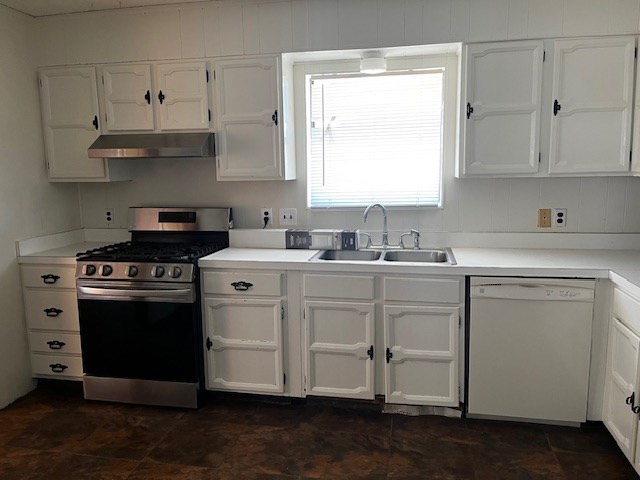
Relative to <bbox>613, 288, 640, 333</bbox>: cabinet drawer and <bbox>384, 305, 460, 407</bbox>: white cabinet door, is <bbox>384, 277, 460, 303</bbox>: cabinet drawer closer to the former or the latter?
<bbox>384, 305, 460, 407</bbox>: white cabinet door

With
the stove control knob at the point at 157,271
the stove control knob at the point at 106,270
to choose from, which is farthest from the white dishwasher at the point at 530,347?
the stove control knob at the point at 106,270

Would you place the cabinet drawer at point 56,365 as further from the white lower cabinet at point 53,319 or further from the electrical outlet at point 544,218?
the electrical outlet at point 544,218

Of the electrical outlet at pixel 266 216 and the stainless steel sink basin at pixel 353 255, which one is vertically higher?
the electrical outlet at pixel 266 216

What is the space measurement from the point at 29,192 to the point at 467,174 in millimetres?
2825

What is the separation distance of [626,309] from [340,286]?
1.41m

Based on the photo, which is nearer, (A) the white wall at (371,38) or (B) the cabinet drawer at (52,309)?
(A) the white wall at (371,38)

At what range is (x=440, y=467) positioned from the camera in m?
2.43

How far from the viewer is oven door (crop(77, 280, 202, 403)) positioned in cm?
296

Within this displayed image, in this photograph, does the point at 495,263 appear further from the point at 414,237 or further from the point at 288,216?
the point at 288,216

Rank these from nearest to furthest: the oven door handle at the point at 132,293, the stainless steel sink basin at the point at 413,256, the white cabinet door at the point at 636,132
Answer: the white cabinet door at the point at 636,132 < the oven door handle at the point at 132,293 < the stainless steel sink basin at the point at 413,256

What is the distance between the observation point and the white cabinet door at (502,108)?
2846 mm

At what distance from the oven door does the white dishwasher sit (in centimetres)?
162

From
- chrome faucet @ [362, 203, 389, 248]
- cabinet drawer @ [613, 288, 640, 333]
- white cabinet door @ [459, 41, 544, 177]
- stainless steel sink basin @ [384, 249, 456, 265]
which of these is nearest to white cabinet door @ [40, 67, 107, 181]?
chrome faucet @ [362, 203, 389, 248]

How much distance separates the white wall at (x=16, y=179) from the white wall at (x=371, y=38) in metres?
0.18
